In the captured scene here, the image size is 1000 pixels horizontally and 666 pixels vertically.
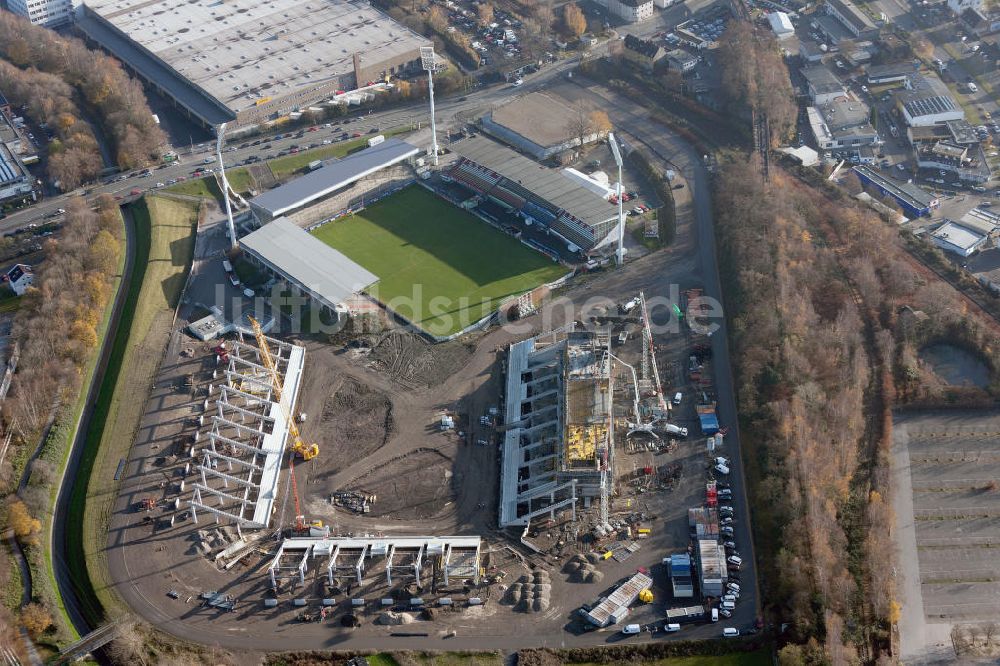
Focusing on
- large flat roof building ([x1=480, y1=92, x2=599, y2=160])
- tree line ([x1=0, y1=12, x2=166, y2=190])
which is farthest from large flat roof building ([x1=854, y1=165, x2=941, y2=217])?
tree line ([x1=0, y1=12, x2=166, y2=190])

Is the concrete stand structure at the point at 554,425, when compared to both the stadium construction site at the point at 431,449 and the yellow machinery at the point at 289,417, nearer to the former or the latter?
the stadium construction site at the point at 431,449

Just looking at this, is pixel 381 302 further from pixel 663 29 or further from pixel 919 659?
pixel 663 29

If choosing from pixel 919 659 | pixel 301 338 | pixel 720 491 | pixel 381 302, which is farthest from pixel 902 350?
pixel 301 338

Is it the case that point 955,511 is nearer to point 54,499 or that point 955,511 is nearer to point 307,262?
point 307,262

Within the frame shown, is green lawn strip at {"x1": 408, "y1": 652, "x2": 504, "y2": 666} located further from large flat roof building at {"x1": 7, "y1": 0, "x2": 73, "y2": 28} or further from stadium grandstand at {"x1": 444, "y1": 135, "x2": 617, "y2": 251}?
large flat roof building at {"x1": 7, "y1": 0, "x2": 73, "y2": 28}

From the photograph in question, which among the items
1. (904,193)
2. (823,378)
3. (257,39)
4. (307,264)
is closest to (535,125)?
(307,264)

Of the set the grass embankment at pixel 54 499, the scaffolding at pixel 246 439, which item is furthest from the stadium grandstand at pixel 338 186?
the scaffolding at pixel 246 439
